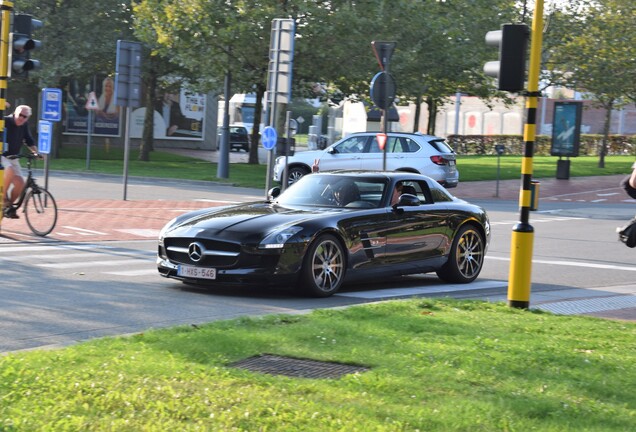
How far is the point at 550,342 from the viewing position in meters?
8.28

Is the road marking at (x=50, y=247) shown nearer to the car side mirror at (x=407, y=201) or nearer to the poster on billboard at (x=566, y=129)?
the car side mirror at (x=407, y=201)

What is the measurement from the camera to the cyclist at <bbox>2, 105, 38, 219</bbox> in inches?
634

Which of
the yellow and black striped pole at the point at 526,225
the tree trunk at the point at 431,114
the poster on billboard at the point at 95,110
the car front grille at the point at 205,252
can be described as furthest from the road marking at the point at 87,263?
the poster on billboard at the point at 95,110

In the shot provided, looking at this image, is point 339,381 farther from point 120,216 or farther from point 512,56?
point 120,216

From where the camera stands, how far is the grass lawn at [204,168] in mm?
36906

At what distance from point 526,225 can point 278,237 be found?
2521mm

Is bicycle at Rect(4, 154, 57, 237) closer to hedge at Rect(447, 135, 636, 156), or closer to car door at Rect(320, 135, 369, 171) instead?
car door at Rect(320, 135, 369, 171)

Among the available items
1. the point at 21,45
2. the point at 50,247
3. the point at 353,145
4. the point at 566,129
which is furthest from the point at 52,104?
the point at 566,129

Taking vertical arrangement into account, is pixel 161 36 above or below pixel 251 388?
above

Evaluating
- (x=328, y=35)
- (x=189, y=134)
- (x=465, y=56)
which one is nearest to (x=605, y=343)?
(x=328, y=35)

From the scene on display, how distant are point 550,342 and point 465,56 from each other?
3480 centimetres

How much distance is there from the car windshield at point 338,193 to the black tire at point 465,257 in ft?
4.28

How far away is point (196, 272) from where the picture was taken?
1130 cm

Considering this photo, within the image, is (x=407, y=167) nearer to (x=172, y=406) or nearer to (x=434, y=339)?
(x=434, y=339)
